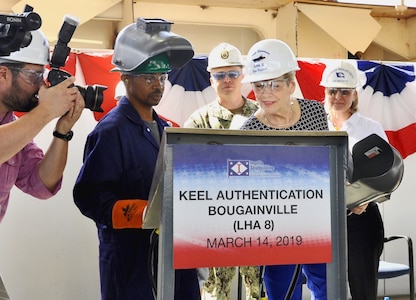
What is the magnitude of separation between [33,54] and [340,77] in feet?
6.86

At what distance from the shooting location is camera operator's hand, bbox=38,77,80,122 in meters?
2.17

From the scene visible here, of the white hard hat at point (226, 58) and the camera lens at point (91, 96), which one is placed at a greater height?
the white hard hat at point (226, 58)

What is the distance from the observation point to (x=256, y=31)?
7.40 m

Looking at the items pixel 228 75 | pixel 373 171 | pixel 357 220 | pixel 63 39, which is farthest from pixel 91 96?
pixel 357 220

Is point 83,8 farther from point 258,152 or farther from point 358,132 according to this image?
point 258,152

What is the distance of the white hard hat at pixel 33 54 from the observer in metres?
2.25

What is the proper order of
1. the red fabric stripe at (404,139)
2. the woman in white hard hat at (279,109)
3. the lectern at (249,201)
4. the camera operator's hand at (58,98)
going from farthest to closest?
the red fabric stripe at (404,139), the woman in white hard hat at (279,109), the camera operator's hand at (58,98), the lectern at (249,201)

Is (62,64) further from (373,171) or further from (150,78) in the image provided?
(373,171)

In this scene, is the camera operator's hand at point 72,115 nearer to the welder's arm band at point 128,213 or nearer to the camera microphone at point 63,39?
the camera microphone at point 63,39

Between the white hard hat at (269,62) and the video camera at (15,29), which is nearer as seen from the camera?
the video camera at (15,29)

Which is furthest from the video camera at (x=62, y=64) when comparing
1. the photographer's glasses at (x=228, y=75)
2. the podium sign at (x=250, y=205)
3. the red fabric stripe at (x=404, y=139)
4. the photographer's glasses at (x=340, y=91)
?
the red fabric stripe at (x=404, y=139)

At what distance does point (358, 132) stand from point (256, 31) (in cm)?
406

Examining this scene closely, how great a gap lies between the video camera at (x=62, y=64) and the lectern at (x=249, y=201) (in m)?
0.72

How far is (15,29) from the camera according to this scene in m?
2.04
